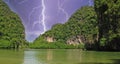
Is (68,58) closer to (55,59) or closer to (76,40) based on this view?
(55,59)

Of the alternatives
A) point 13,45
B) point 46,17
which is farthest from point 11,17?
point 46,17

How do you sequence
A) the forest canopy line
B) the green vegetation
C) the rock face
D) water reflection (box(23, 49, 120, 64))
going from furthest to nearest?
the rock face < the green vegetation < the forest canopy line < water reflection (box(23, 49, 120, 64))

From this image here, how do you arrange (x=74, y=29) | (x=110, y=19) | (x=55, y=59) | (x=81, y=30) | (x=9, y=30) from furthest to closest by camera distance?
(x=74, y=29)
(x=81, y=30)
(x=9, y=30)
(x=110, y=19)
(x=55, y=59)

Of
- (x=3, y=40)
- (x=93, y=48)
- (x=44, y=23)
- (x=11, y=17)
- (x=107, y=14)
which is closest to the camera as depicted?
(x=107, y=14)

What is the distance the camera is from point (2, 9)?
279 feet

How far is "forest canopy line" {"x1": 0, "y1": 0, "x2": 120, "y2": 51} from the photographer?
37688 millimetres

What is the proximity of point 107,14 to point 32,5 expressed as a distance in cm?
7718

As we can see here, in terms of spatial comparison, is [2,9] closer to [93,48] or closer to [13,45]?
[13,45]

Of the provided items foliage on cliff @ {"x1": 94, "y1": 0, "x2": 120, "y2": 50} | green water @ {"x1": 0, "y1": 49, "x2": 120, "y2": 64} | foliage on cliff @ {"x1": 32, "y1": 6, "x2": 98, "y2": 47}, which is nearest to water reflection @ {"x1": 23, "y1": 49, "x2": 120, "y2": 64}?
green water @ {"x1": 0, "y1": 49, "x2": 120, "y2": 64}

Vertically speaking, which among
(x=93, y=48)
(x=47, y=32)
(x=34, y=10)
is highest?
(x=34, y=10)

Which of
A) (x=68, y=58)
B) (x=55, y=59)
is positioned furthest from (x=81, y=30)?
(x=55, y=59)

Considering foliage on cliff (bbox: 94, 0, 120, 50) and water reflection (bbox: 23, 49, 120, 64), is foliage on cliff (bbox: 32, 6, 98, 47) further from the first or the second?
water reflection (bbox: 23, 49, 120, 64)

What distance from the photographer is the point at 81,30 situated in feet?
341

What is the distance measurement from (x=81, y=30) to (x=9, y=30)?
32.2 m
